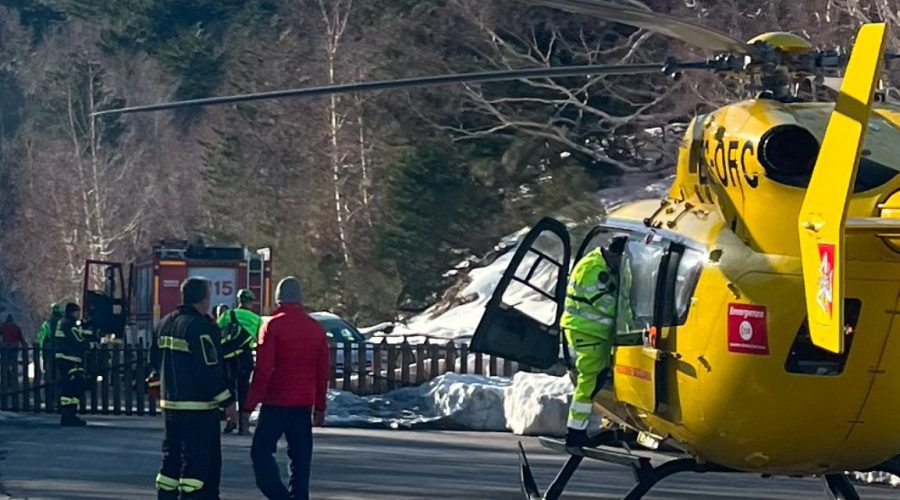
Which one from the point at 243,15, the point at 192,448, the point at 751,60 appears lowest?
the point at 192,448

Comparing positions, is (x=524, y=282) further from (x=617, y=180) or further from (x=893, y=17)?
(x=617, y=180)

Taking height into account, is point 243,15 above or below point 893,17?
above

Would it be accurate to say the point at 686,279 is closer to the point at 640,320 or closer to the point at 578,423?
the point at 640,320

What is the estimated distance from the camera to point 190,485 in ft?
38.5

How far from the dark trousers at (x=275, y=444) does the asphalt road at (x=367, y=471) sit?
6.32 feet

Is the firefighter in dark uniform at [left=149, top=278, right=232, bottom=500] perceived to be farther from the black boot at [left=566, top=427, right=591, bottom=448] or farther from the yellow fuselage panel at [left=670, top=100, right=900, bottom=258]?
the yellow fuselage panel at [left=670, top=100, right=900, bottom=258]

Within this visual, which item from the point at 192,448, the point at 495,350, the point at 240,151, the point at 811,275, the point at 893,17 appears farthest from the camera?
the point at 240,151

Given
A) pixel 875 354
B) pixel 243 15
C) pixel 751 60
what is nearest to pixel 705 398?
pixel 875 354

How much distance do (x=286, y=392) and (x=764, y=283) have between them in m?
3.92

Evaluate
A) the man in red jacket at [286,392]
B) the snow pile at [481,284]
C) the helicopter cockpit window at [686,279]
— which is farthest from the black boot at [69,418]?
the snow pile at [481,284]

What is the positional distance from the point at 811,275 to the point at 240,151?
137ft

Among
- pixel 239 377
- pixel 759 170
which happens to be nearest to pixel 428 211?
pixel 239 377

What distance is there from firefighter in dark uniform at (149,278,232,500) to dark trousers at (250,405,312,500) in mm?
310

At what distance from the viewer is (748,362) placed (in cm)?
960
